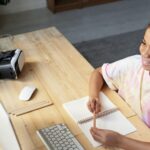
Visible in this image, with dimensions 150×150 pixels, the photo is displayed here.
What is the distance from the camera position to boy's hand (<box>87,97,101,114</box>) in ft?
4.20

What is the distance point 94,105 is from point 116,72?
0.78 feet

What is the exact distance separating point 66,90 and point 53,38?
622 mm

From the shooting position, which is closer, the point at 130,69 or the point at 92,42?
the point at 130,69

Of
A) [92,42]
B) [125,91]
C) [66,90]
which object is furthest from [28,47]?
[92,42]

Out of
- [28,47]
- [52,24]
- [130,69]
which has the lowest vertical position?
[52,24]

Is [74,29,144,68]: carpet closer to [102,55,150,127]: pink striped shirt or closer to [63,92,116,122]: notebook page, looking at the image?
[102,55,150,127]: pink striped shirt

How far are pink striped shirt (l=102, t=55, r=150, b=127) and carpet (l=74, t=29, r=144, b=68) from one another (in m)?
1.46

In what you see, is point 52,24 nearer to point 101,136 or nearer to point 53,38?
point 53,38

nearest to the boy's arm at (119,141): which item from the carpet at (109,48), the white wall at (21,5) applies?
the carpet at (109,48)

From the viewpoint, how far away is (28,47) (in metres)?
1.86

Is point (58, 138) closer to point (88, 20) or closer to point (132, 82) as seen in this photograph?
point (132, 82)

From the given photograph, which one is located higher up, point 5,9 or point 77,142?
point 77,142

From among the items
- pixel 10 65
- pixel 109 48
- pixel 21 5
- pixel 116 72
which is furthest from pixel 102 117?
pixel 21 5

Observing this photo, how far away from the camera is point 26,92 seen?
1397 millimetres
